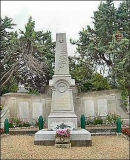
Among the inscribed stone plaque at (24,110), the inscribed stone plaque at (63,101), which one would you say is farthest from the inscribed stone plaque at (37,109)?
the inscribed stone plaque at (63,101)

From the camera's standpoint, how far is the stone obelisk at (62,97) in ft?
40.4

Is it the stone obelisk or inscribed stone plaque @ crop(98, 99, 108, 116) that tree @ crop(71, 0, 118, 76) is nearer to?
inscribed stone plaque @ crop(98, 99, 108, 116)

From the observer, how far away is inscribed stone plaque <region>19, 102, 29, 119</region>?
58.9ft

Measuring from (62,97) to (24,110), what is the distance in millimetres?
6021

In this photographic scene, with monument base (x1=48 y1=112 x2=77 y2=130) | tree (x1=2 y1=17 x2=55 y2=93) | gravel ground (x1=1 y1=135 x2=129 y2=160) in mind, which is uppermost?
tree (x1=2 y1=17 x2=55 y2=93)

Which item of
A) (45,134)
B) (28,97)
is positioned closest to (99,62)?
(28,97)

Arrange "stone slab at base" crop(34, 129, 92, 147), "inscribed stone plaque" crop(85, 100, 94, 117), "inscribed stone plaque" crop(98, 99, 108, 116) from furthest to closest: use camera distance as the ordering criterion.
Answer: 1. "inscribed stone plaque" crop(85, 100, 94, 117)
2. "inscribed stone plaque" crop(98, 99, 108, 116)
3. "stone slab at base" crop(34, 129, 92, 147)

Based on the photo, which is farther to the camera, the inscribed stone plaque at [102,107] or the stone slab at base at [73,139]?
the inscribed stone plaque at [102,107]

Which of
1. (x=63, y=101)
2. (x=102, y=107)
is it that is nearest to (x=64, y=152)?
(x=63, y=101)

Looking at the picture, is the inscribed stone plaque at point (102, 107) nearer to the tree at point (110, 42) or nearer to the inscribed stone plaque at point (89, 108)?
the inscribed stone plaque at point (89, 108)

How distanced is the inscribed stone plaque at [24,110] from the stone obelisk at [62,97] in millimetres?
5750

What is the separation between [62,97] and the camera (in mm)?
12680

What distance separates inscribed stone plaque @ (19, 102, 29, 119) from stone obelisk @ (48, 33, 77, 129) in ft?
18.9

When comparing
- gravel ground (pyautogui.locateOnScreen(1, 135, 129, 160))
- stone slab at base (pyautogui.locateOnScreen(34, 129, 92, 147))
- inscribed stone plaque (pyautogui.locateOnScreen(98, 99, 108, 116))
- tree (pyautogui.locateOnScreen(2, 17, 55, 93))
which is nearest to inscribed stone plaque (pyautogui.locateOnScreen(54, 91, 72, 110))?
stone slab at base (pyautogui.locateOnScreen(34, 129, 92, 147))
